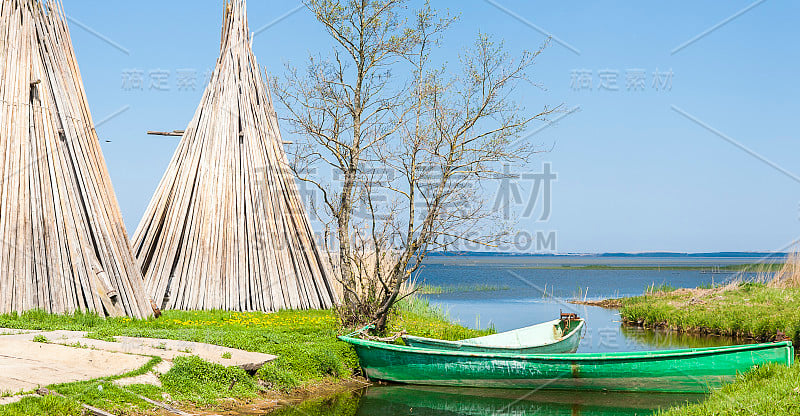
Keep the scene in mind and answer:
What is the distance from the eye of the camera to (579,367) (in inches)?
360

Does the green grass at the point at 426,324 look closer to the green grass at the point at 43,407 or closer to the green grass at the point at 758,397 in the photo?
the green grass at the point at 758,397

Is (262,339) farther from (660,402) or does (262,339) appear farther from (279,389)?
(660,402)

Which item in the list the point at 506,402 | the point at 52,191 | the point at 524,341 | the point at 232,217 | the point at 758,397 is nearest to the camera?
the point at 758,397

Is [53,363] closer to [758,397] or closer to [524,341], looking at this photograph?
[758,397]

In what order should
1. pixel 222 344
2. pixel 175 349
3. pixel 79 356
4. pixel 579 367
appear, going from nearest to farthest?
1. pixel 79 356
2. pixel 175 349
3. pixel 579 367
4. pixel 222 344

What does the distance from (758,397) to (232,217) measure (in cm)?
934

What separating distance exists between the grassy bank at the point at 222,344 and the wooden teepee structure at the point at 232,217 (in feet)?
2.47

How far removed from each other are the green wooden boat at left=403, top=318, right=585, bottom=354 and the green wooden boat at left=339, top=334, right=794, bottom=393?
38.9 inches

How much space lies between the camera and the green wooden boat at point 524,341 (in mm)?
10625

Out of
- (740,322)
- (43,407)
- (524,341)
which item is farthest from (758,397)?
(740,322)

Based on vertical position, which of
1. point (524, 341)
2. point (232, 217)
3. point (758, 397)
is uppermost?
point (232, 217)

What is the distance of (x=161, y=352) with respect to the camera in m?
8.33

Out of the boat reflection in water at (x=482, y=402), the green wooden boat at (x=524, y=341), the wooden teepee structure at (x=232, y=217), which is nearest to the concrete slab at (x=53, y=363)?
the boat reflection in water at (x=482, y=402)

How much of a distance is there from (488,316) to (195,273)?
10175 mm
